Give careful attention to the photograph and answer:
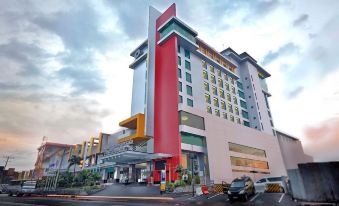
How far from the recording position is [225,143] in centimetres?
4741

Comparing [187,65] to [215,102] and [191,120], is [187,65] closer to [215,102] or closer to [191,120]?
[215,102]

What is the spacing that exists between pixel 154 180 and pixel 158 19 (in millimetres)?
44357

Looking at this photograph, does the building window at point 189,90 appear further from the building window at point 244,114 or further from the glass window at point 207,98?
the building window at point 244,114

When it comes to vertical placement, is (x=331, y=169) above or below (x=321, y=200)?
above

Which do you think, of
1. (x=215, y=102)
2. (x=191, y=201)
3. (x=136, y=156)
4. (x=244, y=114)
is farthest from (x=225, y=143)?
(x=191, y=201)

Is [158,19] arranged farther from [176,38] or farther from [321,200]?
[321,200]

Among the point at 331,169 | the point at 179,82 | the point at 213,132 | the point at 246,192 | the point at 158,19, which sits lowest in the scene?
the point at 246,192

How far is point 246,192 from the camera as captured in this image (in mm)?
18422

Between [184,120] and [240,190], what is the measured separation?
2400 cm

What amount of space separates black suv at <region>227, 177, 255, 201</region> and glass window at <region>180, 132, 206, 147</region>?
20.5 meters

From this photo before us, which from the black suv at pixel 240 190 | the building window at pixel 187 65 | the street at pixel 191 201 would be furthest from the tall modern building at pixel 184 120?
the black suv at pixel 240 190

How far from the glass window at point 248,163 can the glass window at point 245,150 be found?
203cm

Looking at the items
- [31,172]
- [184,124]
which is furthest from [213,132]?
[31,172]

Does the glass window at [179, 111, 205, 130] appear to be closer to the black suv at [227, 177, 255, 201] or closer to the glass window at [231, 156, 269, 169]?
the glass window at [231, 156, 269, 169]
